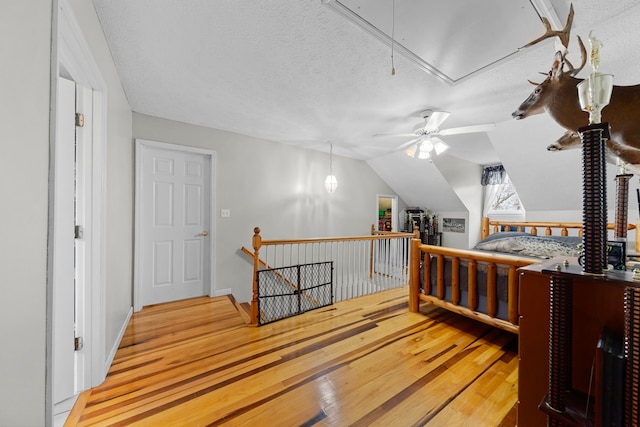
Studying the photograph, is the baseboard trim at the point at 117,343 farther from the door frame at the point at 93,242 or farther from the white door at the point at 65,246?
the white door at the point at 65,246

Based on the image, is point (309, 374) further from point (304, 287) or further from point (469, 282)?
point (469, 282)

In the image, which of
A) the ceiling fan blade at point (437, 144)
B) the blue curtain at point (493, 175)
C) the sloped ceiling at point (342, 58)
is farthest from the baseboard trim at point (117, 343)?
the blue curtain at point (493, 175)

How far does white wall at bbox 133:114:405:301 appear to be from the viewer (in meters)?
3.44

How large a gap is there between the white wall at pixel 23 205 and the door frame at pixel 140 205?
236 centimetres

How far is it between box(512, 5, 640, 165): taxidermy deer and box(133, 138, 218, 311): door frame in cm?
348

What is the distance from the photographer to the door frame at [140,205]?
2873 millimetres

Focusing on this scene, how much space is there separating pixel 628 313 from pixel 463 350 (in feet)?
5.26

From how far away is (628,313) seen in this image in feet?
2.50

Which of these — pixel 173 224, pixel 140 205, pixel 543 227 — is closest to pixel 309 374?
pixel 173 224

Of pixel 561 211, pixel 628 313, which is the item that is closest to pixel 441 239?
pixel 561 211

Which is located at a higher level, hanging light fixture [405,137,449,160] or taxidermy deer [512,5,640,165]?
hanging light fixture [405,137,449,160]

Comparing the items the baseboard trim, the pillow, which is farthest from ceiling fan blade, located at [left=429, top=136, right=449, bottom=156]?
the baseboard trim

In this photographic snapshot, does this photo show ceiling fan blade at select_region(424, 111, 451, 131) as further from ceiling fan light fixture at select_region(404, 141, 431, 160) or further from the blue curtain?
the blue curtain

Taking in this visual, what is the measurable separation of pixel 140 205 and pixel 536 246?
4.77 meters
